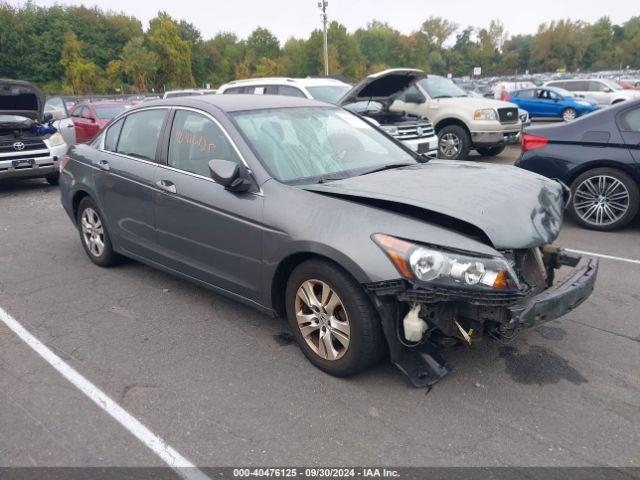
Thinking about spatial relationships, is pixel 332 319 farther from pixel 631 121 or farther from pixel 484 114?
pixel 484 114

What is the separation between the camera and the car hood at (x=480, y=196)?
10.0 feet

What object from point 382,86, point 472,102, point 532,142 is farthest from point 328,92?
point 532,142

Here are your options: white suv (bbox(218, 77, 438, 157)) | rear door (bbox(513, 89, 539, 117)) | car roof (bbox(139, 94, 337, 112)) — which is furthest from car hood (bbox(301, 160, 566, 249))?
rear door (bbox(513, 89, 539, 117))

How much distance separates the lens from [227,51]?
265ft

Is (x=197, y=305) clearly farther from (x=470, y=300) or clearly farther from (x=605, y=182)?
(x=605, y=182)

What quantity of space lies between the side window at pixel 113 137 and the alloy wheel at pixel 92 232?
67 cm

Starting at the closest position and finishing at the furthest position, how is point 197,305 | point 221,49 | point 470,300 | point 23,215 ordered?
point 470,300 < point 197,305 < point 23,215 < point 221,49

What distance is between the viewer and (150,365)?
11.8 ft

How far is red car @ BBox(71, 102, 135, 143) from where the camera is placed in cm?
1336

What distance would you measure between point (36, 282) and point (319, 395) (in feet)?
11.2

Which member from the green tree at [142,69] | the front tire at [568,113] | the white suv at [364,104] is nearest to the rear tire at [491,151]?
the white suv at [364,104]

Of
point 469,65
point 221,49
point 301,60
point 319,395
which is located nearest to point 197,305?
point 319,395

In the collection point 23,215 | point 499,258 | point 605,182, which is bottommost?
point 23,215

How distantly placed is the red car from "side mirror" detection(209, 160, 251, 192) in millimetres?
10655
